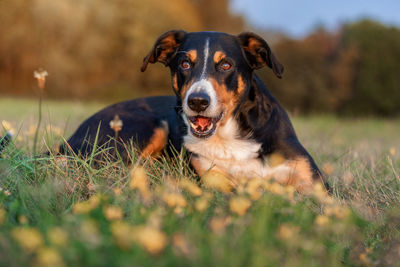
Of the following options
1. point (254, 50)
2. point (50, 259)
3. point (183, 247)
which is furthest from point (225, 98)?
point (50, 259)

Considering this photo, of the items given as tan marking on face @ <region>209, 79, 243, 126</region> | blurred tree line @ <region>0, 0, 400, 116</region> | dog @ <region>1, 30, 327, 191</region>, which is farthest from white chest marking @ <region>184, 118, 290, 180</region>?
blurred tree line @ <region>0, 0, 400, 116</region>

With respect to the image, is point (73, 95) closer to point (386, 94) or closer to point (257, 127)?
point (386, 94)

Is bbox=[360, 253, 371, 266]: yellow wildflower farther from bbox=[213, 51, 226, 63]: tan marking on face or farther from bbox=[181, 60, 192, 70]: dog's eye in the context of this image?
bbox=[181, 60, 192, 70]: dog's eye

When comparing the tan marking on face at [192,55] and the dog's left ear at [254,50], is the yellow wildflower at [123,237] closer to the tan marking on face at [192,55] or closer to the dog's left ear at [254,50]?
the tan marking on face at [192,55]

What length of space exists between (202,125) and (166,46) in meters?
0.98

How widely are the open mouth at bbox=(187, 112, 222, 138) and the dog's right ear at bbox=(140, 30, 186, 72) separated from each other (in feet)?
2.38

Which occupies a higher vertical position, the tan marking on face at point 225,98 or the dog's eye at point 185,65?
the dog's eye at point 185,65

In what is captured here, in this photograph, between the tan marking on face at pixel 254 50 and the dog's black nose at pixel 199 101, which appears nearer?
the dog's black nose at pixel 199 101

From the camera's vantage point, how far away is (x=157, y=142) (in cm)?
419

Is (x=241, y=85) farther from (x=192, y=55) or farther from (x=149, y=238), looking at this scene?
(x=149, y=238)

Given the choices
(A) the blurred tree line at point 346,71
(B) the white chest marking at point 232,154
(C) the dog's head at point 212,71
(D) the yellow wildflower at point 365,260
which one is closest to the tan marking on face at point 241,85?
(C) the dog's head at point 212,71

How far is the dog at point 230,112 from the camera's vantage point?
3.36 meters

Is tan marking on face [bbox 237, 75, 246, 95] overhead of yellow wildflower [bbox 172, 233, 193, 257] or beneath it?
overhead

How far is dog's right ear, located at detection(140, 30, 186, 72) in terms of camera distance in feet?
12.5
